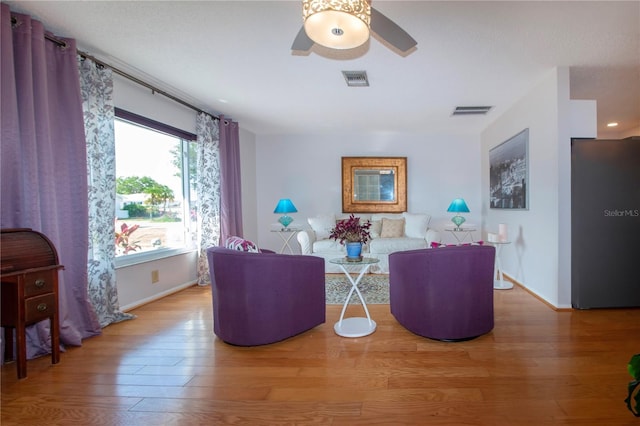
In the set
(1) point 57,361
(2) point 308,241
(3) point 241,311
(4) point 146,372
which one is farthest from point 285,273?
(2) point 308,241

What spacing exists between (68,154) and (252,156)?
11.5 ft

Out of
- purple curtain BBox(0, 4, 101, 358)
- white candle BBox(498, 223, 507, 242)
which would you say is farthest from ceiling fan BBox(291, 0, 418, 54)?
white candle BBox(498, 223, 507, 242)

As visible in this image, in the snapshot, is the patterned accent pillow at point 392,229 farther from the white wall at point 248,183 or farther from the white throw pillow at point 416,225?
the white wall at point 248,183

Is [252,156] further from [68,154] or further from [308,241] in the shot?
[68,154]

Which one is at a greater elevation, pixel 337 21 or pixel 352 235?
pixel 337 21

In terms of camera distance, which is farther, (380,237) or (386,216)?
(386,216)

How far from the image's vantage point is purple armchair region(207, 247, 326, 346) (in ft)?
7.54

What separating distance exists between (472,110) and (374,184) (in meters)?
2.08

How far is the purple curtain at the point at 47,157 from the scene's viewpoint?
2.07 metres

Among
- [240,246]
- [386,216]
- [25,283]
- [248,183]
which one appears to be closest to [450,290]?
[240,246]

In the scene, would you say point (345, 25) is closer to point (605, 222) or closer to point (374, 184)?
point (605, 222)

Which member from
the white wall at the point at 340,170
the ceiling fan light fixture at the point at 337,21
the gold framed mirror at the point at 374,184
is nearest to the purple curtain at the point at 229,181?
the white wall at the point at 340,170

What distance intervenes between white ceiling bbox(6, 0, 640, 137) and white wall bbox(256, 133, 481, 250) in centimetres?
146

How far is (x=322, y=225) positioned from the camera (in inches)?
212
